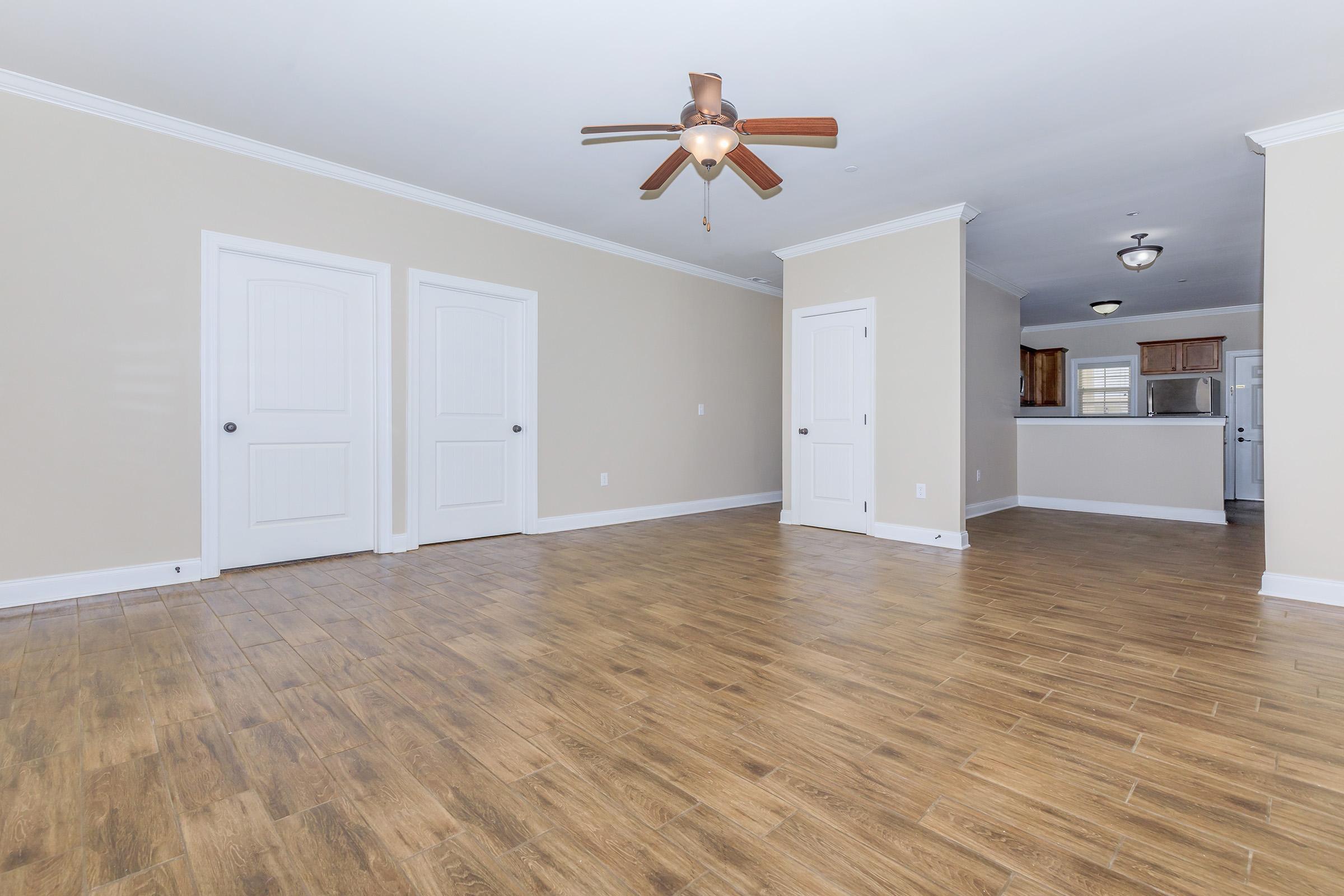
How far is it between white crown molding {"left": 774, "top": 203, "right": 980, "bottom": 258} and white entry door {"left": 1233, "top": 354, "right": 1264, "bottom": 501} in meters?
6.47

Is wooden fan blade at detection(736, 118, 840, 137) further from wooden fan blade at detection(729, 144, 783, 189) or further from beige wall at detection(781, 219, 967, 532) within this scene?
beige wall at detection(781, 219, 967, 532)

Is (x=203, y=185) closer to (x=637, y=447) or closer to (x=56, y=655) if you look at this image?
(x=56, y=655)

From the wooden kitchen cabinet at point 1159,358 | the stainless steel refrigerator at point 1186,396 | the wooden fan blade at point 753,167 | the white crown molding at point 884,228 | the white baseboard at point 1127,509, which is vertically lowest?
the white baseboard at point 1127,509

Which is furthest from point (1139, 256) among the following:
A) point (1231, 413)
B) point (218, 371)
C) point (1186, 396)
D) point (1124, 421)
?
point (218, 371)

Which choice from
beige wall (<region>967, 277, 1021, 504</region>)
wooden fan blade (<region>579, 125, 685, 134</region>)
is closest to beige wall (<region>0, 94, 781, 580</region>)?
wooden fan blade (<region>579, 125, 685, 134</region>)

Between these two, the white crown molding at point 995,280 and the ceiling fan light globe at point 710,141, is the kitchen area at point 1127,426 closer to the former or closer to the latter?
the white crown molding at point 995,280

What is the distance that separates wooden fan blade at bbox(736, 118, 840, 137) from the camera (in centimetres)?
271

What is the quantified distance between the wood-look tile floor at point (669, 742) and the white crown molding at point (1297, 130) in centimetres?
261

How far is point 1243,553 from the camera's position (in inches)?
185

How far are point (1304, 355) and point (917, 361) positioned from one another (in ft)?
7.43

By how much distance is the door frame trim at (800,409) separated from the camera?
5.39 meters

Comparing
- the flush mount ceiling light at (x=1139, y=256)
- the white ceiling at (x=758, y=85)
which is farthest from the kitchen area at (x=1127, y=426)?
the white ceiling at (x=758, y=85)

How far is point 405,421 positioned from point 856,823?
13.3ft

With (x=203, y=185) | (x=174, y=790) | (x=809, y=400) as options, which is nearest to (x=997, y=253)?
(x=809, y=400)
